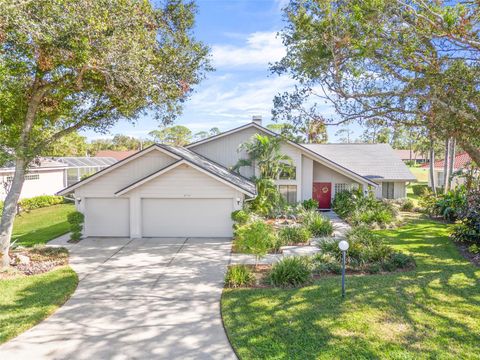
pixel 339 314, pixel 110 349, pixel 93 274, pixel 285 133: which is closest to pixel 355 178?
pixel 285 133

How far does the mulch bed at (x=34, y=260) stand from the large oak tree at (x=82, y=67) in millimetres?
553

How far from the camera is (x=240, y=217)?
1450cm

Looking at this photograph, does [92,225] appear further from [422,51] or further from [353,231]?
[422,51]

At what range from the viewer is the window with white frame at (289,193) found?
2092cm

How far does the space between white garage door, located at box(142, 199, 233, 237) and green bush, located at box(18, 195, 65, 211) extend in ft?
45.1

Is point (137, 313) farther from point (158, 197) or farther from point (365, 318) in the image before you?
point (158, 197)

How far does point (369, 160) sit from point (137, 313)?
894 inches

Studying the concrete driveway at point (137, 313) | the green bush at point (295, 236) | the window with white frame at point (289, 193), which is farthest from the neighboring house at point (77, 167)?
the green bush at point (295, 236)

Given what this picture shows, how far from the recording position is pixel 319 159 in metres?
20.2

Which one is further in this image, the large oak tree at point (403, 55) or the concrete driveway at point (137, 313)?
the large oak tree at point (403, 55)

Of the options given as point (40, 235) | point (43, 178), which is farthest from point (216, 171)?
point (43, 178)

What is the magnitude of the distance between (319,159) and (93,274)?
14771 millimetres

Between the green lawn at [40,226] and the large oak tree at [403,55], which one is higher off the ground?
the large oak tree at [403,55]

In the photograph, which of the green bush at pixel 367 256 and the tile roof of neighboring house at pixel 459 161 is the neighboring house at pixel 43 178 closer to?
the green bush at pixel 367 256
